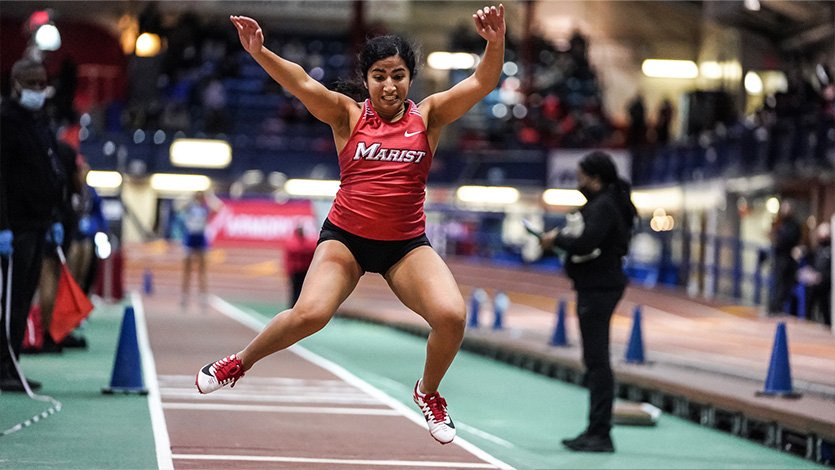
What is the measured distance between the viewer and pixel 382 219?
18.5 feet

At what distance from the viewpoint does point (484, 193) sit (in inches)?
1312

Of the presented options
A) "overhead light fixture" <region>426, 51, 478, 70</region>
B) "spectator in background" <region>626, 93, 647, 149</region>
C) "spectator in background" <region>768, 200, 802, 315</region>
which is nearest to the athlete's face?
"spectator in background" <region>768, 200, 802, 315</region>

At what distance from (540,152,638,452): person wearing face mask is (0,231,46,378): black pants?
3801mm

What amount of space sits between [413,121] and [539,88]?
32225mm

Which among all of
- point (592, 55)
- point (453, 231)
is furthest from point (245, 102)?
point (592, 55)

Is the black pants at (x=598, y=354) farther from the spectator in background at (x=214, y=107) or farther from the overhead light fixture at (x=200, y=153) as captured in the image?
the spectator in background at (x=214, y=107)

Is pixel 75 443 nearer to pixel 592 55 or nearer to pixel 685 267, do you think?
pixel 685 267

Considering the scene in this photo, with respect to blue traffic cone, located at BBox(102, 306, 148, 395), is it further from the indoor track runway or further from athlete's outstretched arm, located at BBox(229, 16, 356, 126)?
athlete's outstretched arm, located at BBox(229, 16, 356, 126)

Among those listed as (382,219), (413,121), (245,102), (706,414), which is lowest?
(706,414)

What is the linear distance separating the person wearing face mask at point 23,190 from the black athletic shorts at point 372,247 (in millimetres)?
3665

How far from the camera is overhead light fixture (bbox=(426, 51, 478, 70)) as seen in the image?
3844 centimetres

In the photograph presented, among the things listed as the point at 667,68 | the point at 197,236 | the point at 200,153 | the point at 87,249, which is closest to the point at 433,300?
the point at 87,249

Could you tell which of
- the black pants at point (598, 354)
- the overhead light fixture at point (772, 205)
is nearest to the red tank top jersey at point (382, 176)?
the black pants at point (598, 354)

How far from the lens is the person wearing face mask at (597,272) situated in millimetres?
8039
